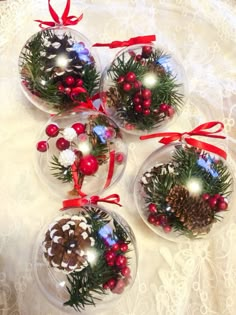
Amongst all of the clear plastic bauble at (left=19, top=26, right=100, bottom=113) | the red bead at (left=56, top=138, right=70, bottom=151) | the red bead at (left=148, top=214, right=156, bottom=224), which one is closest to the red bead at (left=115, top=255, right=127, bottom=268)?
the red bead at (left=148, top=214, right=156, bottom=224)

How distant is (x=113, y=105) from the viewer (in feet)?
2.92

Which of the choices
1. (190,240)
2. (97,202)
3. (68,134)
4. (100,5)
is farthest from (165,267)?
(100,5)

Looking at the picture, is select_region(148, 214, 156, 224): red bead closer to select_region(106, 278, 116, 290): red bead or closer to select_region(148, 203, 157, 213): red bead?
select_region(148, 203, 157, 213): red bead

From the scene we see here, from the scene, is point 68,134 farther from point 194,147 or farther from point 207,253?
point 207,253

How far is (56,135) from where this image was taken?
85 centimetres

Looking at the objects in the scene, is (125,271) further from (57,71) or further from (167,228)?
(57,71)

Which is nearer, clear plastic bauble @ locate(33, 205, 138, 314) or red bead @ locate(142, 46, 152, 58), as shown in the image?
clear plastic bauble @ locate(33, 205, 138, 314)

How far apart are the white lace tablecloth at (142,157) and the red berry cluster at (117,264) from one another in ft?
0.21

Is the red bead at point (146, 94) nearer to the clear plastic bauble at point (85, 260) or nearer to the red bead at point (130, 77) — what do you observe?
the red bead at point (130, 77)

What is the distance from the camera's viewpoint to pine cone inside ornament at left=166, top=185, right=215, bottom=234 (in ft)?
2.54

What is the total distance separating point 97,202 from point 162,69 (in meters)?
0.28

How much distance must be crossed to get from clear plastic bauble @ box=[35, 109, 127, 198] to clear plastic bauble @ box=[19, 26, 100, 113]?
0.14 ft

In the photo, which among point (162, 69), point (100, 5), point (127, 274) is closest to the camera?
point (127, 274)

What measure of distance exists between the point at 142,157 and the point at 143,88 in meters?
0.16
